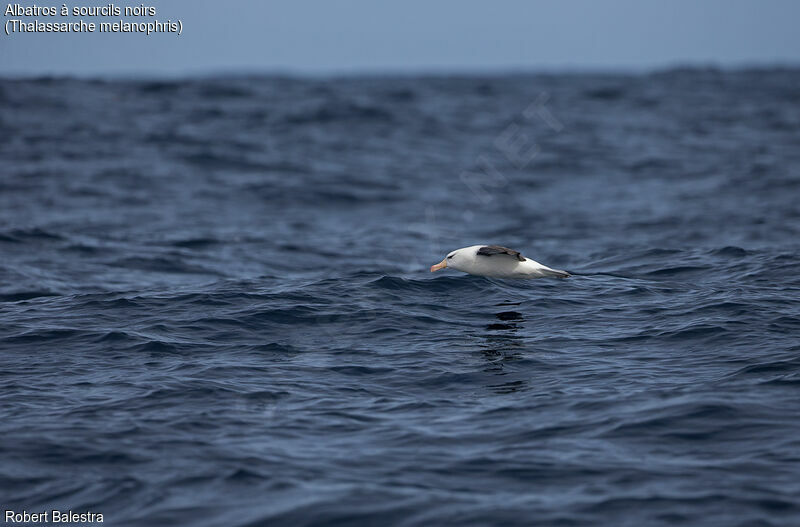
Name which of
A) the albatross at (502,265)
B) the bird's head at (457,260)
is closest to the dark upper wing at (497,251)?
the albatross at (502,265)

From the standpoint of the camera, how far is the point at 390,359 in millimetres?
14742

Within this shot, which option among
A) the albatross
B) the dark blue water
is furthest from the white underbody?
the dark blue water

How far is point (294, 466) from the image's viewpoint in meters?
10.8

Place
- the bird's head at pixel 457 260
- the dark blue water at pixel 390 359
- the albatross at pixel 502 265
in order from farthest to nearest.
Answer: the bird's head at pixel 457 260 → the albatross at pixel 502 265 → the dark blue water at pixel 390 359

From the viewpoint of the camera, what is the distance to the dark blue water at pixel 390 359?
10148 mm

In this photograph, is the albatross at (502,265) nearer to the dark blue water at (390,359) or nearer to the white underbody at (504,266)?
the white underbody at (504,266)

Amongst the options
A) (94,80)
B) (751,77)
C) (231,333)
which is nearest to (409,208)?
(231,333)

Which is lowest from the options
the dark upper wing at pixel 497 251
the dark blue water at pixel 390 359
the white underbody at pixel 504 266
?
the dark blue water at pixel 390 359

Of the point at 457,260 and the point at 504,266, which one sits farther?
the point at 457,260

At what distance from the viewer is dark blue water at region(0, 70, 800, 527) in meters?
10.1

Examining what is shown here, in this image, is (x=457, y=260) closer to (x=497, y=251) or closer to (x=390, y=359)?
(x=497, y=251)

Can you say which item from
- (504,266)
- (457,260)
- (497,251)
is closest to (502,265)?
(504,266)

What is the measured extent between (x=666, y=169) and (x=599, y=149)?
860 cm

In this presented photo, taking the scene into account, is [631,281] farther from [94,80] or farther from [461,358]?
[94,80]
